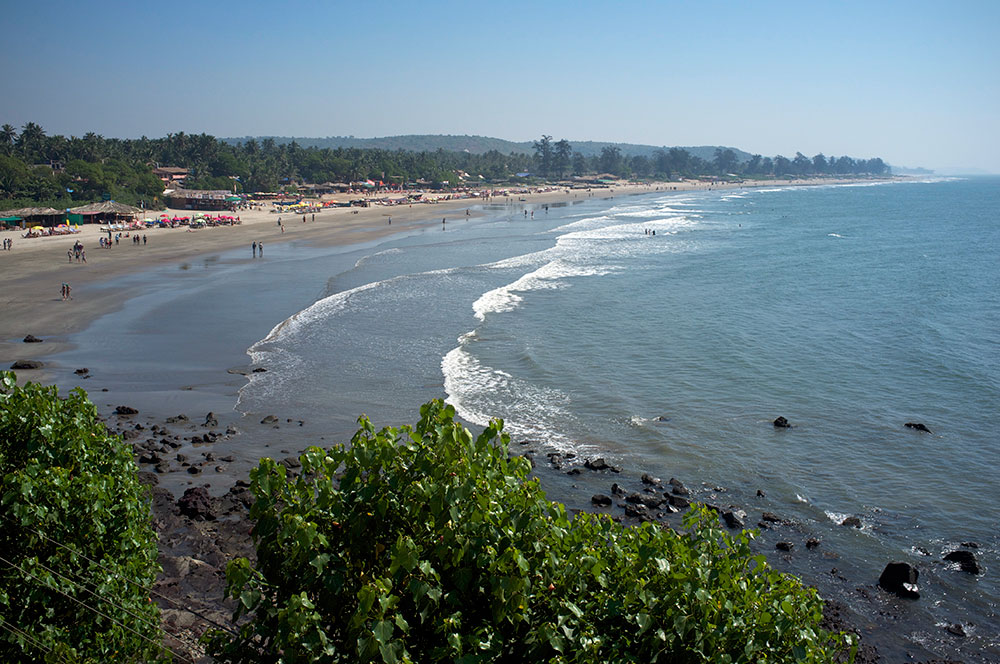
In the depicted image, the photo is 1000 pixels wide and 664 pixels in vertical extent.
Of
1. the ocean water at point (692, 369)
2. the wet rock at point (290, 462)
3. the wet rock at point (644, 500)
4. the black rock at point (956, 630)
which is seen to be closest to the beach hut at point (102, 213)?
the ocean water at point (692, 369)

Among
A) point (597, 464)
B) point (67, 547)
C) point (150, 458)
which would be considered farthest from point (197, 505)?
point (597, 464)

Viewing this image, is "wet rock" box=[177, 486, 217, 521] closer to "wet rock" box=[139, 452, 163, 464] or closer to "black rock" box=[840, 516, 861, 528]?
"wet rock" box=[139, 452, 163, 464]

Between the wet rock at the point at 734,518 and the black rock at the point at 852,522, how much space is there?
2266 millimetres

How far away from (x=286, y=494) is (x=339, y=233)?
248 ft

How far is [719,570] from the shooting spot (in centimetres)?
637

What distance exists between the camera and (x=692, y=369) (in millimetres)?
29297

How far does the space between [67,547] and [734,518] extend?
44.3ft

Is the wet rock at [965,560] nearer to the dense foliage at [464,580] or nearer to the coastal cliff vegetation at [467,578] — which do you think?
the coastal cliff vegetation at [467,578]

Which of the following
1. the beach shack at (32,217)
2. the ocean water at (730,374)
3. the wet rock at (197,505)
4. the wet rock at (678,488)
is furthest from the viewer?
the beach shack at (32,217)

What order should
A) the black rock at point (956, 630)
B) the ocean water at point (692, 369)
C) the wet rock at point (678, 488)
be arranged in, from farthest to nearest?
the wet rock at point (678, 488), the ocean water at point (692, 369), the black rock at point (956, 630)

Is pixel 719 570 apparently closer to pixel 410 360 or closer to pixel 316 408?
pixel 316 408

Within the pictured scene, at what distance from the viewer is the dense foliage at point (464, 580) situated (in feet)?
18.4

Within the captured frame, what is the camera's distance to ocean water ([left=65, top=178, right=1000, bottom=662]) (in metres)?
17.4

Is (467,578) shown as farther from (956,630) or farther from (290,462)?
(290,462)
